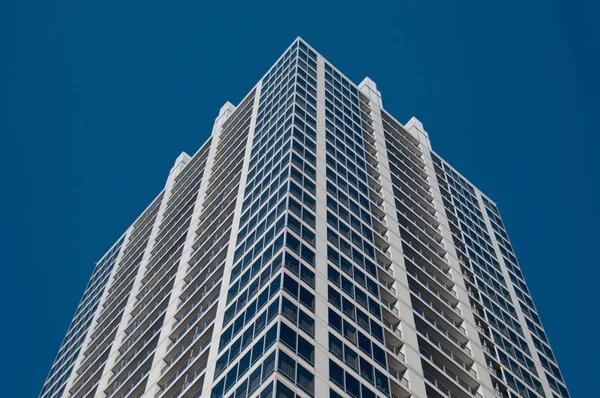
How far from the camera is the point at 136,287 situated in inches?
3531

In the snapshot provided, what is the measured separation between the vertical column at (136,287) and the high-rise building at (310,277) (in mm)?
255

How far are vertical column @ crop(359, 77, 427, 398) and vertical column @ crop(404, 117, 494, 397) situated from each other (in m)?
6.62

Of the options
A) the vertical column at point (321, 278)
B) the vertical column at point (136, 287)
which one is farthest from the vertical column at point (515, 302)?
the vertical column at point (136, 287)

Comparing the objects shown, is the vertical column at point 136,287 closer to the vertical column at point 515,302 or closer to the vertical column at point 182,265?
the vertical column at point 182,265

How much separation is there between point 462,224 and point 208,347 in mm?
40344

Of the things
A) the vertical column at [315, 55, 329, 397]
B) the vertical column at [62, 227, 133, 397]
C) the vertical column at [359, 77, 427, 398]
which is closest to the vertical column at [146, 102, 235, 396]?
the vertical column at [315, 55, 329, 397]

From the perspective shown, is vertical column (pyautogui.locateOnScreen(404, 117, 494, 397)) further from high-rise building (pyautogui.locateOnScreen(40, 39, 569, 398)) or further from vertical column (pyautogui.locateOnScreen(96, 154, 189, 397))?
vertical column (pyautogui.locateOnScreen(96, 154, 189, 397))

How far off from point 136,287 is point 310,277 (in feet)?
107

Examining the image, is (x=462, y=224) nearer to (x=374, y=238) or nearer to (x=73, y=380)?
(x=374, y=238)

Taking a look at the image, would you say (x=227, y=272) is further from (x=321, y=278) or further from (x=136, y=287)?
(x=136, y=287)

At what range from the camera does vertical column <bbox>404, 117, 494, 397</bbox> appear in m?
69.9

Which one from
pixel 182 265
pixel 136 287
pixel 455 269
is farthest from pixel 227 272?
pixel 136 287

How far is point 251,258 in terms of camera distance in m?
64.6

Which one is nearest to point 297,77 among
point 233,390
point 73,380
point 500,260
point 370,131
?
point 370,131
